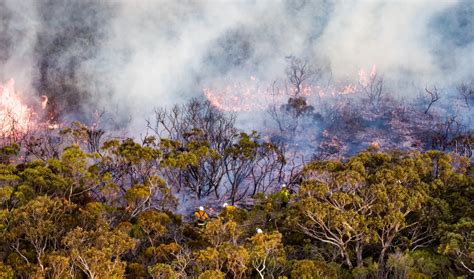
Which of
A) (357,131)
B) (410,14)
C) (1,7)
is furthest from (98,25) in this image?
(410,14)

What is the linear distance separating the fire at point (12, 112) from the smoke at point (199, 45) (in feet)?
9.35

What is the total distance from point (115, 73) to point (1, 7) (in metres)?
24.2

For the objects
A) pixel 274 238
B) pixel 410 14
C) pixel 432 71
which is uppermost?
pixel 410 14

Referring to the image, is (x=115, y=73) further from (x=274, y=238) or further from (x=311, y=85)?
(x=274, y=238)

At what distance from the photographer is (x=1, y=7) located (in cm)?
8069

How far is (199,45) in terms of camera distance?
85.9 meters

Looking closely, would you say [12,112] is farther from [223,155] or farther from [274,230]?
[274,230]

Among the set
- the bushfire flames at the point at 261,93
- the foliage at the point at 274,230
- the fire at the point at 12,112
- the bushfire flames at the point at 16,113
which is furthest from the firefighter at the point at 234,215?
the bushfire flames at the point at 261,93

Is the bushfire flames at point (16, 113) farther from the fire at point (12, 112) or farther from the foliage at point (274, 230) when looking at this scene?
the foliage at point (274, 230)

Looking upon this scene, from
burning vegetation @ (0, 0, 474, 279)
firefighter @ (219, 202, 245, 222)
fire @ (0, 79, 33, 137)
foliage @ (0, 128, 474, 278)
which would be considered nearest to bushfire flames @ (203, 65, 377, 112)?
burning vegetation @ (0, 0, 474, 279)

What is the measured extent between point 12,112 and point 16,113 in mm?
Result: 1708

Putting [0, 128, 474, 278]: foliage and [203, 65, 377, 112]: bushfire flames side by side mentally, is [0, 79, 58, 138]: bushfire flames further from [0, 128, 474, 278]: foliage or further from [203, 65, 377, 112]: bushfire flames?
[0, 128, 474, 278]: foliage

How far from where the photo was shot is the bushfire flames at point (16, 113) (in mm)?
59441

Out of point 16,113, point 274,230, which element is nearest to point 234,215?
point 274,230
